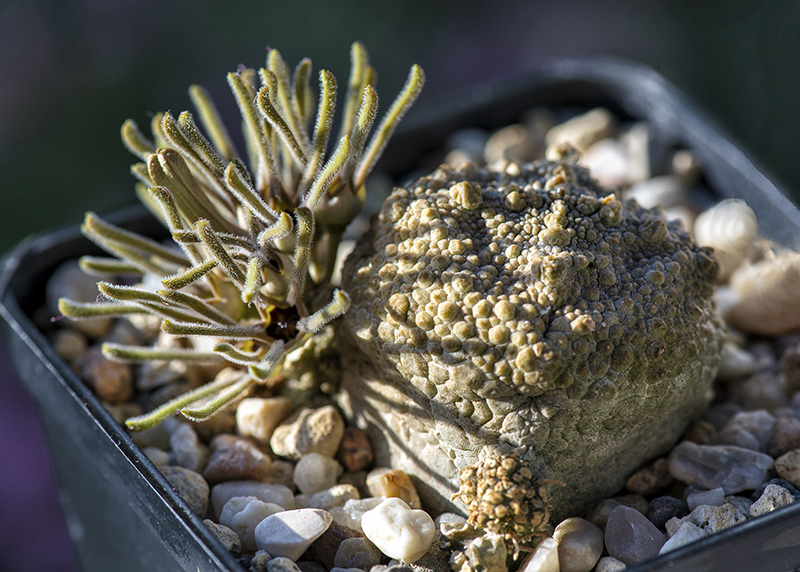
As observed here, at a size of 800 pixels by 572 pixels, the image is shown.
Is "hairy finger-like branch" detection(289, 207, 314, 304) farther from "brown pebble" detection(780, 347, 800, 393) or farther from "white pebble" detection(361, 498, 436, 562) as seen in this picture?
"brown pebble" detection(780, 347, 800, 393)

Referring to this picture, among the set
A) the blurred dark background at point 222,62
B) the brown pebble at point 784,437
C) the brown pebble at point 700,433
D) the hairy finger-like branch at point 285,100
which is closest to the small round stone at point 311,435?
the hairy finger-like branch at point 285,100

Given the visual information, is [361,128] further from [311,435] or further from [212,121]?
[311,435]

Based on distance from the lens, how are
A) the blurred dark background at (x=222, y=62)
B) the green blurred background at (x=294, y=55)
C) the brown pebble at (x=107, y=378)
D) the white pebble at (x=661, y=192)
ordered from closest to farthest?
1. the brown pebble at (x=107, y=378)
2. the white pebble at (x=661, y=192)
3. the blurred dark background at (x=222, y=62)
4. the green blurred background at (x=294, y=55)

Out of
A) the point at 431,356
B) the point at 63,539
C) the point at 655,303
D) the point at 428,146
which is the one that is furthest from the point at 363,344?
the point at 63,539

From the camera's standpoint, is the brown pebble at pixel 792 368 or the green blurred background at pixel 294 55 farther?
the green blurred background at pixel 294 55

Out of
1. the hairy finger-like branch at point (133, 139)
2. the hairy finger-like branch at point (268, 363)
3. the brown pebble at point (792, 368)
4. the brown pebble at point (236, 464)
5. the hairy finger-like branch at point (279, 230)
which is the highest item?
the hairy finger-like branch at point (133, 139)

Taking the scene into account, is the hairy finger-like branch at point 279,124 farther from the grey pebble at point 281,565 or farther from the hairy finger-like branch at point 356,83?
the grey pebble at point 281,565

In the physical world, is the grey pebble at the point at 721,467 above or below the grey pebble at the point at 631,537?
below

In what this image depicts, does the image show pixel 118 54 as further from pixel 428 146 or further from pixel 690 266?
pixel 690 266
